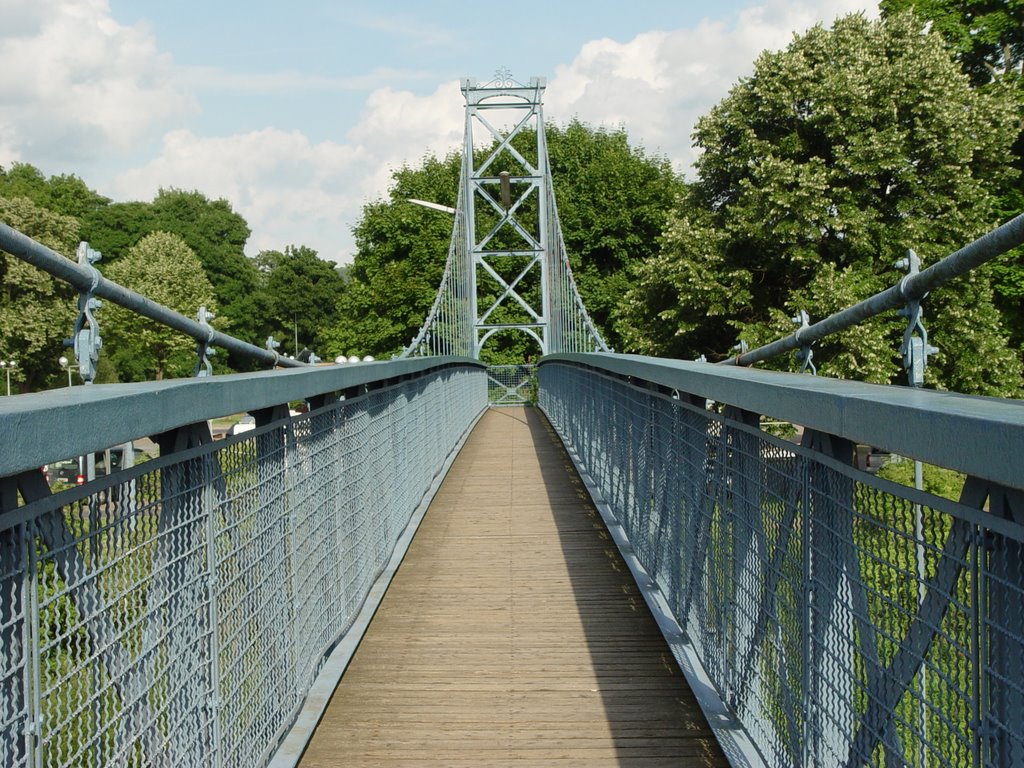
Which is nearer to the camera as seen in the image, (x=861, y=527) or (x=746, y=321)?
(x=861, y=527)

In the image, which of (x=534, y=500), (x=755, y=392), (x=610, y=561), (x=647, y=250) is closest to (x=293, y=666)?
(x=755, y=392)

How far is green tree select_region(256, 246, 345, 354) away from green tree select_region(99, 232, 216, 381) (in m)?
13.4

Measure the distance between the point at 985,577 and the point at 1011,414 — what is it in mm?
280

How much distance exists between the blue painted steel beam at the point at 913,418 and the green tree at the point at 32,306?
133 feet

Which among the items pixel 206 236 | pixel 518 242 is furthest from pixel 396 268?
pixel 206 236

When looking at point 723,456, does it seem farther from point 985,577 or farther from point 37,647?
point 37,647

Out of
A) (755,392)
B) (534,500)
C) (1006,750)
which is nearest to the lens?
(1006,750)

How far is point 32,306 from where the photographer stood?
4162cm

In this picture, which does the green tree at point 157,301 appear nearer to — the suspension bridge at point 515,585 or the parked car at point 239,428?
the parked car at point 239,428

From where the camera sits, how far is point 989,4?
1049 inches

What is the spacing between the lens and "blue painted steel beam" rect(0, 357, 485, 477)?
163 centimetres

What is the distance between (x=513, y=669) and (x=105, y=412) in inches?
120

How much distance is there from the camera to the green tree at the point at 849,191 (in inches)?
854

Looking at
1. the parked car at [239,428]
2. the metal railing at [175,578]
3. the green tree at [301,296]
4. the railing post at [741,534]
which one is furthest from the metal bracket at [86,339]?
the green tree at [301,296]
